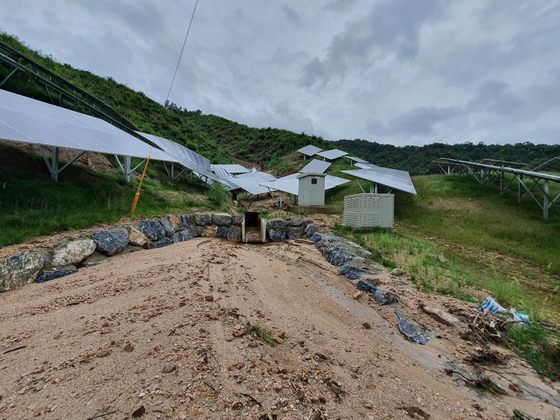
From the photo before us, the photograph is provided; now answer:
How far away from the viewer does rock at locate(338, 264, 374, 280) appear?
5969mm

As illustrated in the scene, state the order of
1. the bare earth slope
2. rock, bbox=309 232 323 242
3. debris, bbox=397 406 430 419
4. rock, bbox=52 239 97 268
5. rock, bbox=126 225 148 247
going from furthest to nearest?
rock, bbox=309 232 323 242 → rock, bbox=126 225 148 247 → rock, bbox=52 239 97 268 → debris, bbox=397 406 430 419 → the bare earth slope

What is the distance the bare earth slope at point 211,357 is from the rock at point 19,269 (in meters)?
0.19

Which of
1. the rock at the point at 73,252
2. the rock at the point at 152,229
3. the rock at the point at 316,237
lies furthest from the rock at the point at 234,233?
the rock at the point at 73,252

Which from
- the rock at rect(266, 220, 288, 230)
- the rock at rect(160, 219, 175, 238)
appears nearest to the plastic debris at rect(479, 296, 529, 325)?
the rock at rect(160, 219, 175, 238)

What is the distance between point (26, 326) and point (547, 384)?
6.03m

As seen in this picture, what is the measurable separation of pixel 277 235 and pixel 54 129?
28.8ft

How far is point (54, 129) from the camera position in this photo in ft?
21.5

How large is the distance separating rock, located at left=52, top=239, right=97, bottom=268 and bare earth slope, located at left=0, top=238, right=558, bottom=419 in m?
0.41

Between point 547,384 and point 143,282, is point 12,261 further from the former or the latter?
point 547,384

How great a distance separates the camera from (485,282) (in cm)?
592

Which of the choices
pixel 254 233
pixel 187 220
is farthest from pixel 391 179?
pixel 187 220

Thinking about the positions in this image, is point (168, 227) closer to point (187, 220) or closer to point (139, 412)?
point (187, 220)

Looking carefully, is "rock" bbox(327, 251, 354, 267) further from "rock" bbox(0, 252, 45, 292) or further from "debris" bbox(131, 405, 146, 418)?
"rock" bbox(0, 252, 45, 292)

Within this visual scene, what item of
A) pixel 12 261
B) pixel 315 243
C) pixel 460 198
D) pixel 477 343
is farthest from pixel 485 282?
A: pixel 460 198
